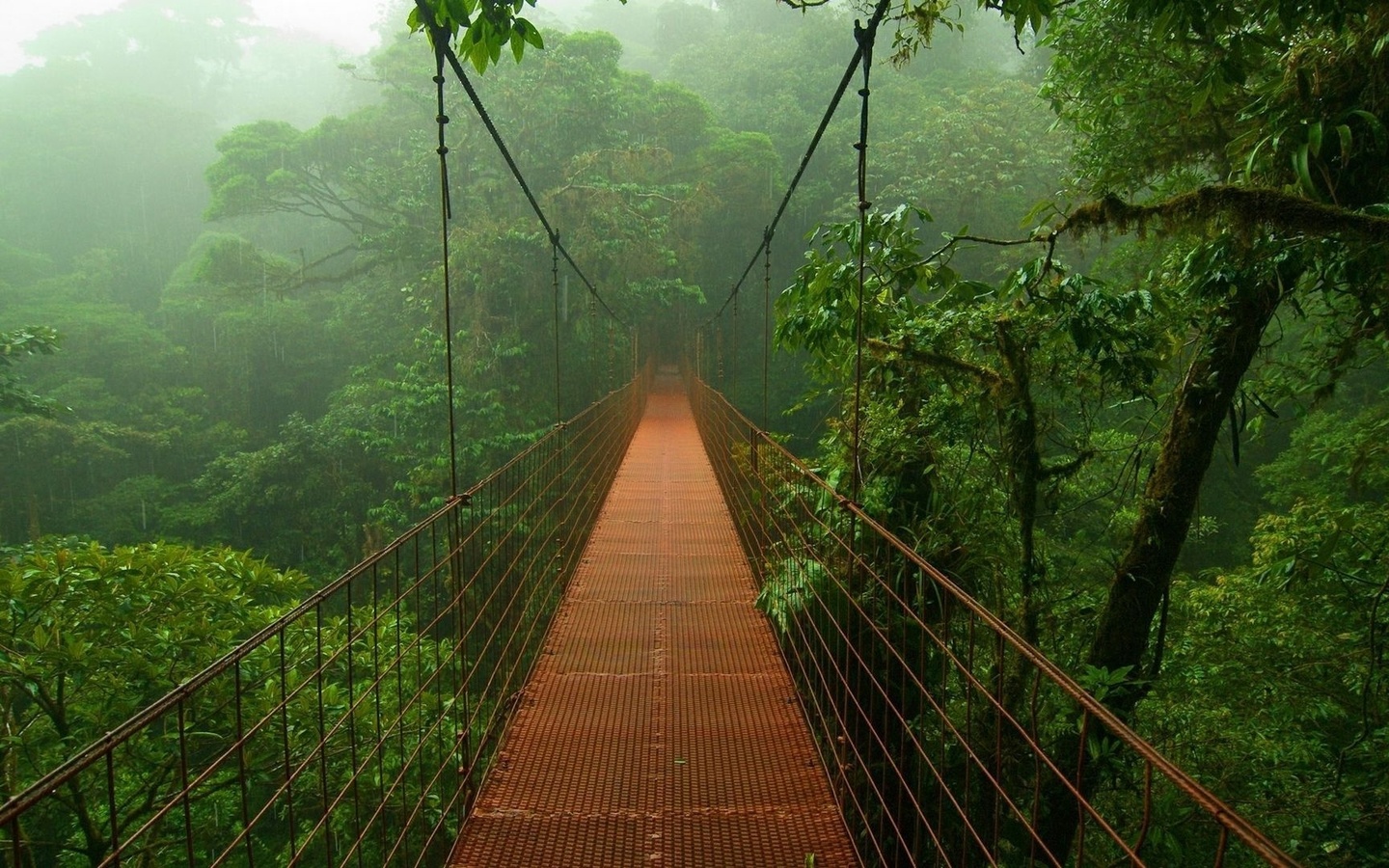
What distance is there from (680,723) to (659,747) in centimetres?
13

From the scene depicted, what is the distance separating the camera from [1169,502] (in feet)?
8.37

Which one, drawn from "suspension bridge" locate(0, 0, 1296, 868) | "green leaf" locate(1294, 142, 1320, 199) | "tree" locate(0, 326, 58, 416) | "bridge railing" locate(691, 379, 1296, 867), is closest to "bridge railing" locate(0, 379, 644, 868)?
"suspension bridge" locate(0, 0, 1296, 868)

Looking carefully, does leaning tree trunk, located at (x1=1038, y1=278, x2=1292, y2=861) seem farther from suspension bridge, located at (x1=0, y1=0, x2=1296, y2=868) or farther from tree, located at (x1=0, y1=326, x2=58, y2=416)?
tree, located at (x1=0, y1=326, x2=58, y2=416)

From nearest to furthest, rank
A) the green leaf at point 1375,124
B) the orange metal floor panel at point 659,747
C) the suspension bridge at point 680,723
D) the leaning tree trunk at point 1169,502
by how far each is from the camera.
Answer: the suspension bridge at point 680,723
the orange metal floor panel at point 659,747
the green leaf at point 1375,124
the leaning tree trunk at point 1169,502

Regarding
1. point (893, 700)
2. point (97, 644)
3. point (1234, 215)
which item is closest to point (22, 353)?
point (97, 644)

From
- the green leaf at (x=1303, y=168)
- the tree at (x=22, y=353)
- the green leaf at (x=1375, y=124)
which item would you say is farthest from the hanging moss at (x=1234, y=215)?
the tree at (x=22, y=353)

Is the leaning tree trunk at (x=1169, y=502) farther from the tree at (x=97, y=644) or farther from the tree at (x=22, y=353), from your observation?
the tree at (x=22, y=353)

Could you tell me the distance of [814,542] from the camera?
8.23ft

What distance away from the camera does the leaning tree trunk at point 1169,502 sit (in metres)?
2.36

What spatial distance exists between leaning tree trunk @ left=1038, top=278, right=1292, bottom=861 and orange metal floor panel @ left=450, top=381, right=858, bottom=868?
1.02 m

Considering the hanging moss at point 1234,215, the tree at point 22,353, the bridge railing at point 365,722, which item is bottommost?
the bridge railing at point 365,722

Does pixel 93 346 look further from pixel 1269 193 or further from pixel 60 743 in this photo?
pixel 1269 193

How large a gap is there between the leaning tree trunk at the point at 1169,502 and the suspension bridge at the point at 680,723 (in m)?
0.16

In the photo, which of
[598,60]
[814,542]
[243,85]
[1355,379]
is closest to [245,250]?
[598,60]
